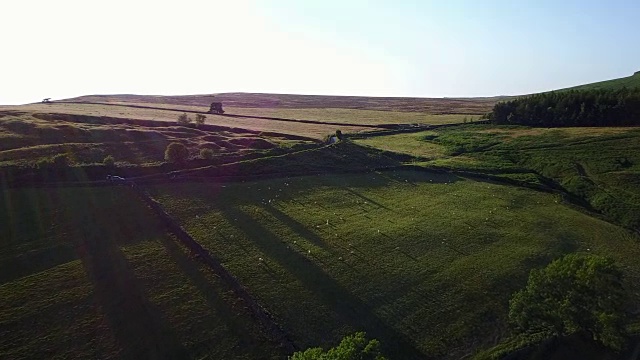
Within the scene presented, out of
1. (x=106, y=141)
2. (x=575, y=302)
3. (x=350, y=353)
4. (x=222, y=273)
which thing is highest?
(x=106, y=141)

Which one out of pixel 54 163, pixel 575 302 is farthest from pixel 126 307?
pixel 575 302

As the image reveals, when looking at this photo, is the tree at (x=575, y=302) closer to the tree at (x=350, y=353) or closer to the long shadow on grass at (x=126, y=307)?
the tree at (x=350, y=353)

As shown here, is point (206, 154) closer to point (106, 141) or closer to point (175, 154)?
point (175, 154)

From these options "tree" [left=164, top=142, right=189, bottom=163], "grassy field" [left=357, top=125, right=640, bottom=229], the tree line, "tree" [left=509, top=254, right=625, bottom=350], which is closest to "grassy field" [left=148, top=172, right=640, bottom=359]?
"tree" [left=509, top=254, right=625, bottom=350]

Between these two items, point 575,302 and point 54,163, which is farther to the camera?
point 54,163

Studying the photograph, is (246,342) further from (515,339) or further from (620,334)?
(620,334)

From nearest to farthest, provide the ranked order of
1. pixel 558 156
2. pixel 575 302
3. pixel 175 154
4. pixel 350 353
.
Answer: pixel 350 353 < pixel 575 302 < pixel 175 154 < pixel 558 156

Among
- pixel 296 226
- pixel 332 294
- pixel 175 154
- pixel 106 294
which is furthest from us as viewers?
pixel 175 154
